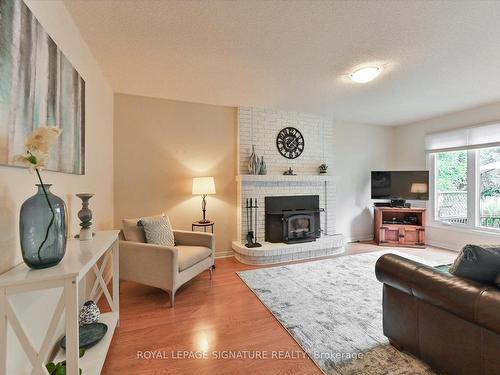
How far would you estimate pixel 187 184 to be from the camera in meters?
3.66

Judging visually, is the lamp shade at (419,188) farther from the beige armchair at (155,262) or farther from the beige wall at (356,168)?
the beige armchair at (155,262)

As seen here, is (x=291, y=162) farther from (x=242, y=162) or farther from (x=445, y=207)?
(x=445, y=207)

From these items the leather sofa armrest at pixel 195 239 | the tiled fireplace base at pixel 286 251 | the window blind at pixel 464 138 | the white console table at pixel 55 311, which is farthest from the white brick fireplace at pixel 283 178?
the white console table at pixel 55 311

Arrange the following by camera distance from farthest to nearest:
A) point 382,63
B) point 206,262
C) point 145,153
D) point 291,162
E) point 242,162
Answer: point 291,162, point 242,162, point 145,153, point 206,262, point 382,63

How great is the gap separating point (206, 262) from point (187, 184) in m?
1.35

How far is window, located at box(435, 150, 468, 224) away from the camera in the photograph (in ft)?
13.7

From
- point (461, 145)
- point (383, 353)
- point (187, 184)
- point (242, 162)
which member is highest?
point (461, 145)

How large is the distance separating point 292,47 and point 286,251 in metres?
2.75

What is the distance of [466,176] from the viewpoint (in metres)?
4.10

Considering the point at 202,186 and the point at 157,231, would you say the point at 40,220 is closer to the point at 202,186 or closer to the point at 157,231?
the point at 157,231

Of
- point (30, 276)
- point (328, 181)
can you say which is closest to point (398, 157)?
point (328, 181)

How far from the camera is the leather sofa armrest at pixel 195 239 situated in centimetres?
294

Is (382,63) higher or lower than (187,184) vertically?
higher

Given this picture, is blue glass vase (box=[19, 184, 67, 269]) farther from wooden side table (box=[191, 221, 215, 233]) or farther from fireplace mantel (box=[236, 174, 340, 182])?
fireplace mantel (box=[236, 174, 340, 182])
